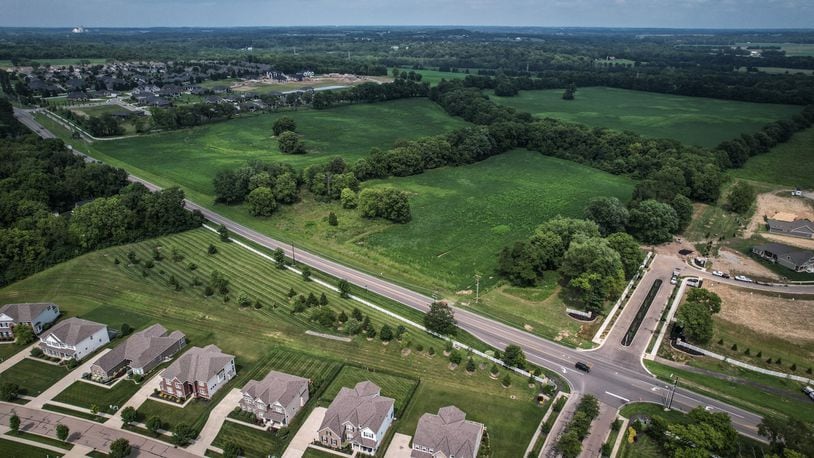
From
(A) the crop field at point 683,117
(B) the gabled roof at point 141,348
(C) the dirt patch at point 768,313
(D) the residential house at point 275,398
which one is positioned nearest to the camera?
(D) the residential house at point 275,398

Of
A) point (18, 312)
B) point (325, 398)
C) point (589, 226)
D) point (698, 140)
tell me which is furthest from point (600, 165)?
point (18, 312)

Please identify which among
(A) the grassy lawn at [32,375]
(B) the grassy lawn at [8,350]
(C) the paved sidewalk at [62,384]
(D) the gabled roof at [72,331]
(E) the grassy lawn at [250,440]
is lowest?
(E) the grassy lawn at [250,440]

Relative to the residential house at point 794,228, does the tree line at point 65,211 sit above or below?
above

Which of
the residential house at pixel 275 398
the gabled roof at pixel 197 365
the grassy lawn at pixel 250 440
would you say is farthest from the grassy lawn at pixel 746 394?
the gabled roof at pixel 197 365

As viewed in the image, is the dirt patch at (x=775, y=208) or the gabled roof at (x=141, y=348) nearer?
the gabled roof at (x=141, y=348)

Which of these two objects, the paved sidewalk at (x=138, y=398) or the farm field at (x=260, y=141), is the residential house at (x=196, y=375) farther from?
the farm field at (x=260, y=141)

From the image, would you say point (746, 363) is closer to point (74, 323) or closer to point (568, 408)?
Answer: point (568, 408)
